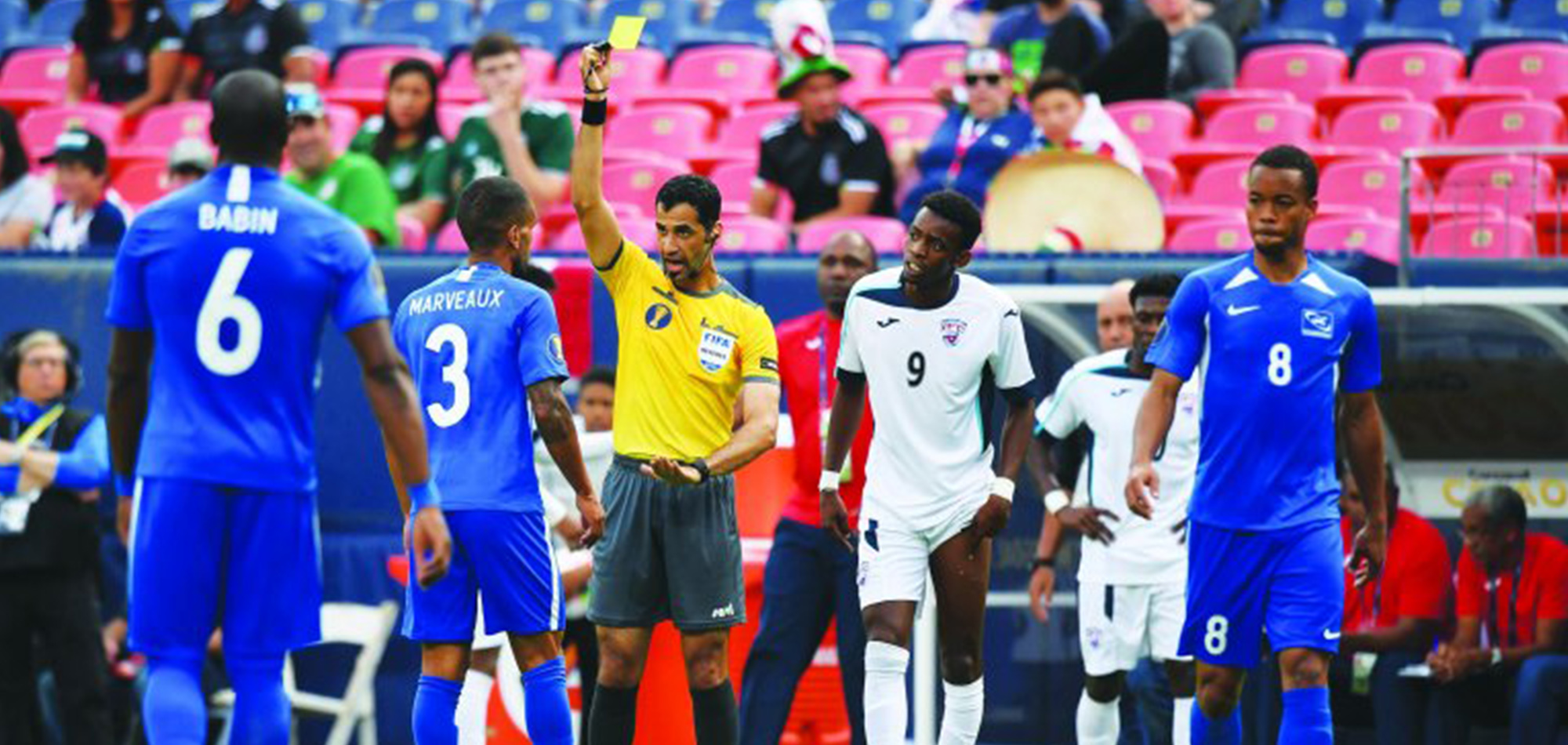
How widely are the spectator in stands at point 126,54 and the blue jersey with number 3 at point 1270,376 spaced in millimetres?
10434

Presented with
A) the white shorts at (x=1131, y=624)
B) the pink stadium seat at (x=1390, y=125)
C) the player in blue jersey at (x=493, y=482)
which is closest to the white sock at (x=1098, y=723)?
the white shorts at (x=1131, y=624)

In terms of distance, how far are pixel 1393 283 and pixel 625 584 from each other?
4538 mm

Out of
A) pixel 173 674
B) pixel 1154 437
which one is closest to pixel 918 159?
pixel 1154 437

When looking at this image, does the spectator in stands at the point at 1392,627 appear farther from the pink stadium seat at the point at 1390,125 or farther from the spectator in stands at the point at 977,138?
the pink stadium seat at the point at 1390,125

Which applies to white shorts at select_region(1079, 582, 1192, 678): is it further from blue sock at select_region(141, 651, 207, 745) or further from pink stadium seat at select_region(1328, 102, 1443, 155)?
pink stadium seat at select_region(1328, 102, 1443, 155)

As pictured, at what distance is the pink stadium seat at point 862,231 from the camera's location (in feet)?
42.6

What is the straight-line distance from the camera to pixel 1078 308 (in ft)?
37.8

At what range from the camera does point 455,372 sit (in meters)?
8.17

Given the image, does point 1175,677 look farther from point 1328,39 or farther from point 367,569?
point 1328,39

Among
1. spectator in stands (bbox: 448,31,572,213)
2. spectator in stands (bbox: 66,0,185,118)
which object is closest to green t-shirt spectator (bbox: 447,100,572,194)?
spectator in stands (bbox: 448,31,572,213)

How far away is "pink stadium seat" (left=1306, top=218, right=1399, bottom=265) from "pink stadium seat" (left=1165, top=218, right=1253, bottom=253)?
0.41 metres

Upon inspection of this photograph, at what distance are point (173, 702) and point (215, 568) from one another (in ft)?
1.25

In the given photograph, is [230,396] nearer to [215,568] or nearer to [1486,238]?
[215,568]

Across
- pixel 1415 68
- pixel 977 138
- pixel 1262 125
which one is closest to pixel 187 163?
pixel 977 138
